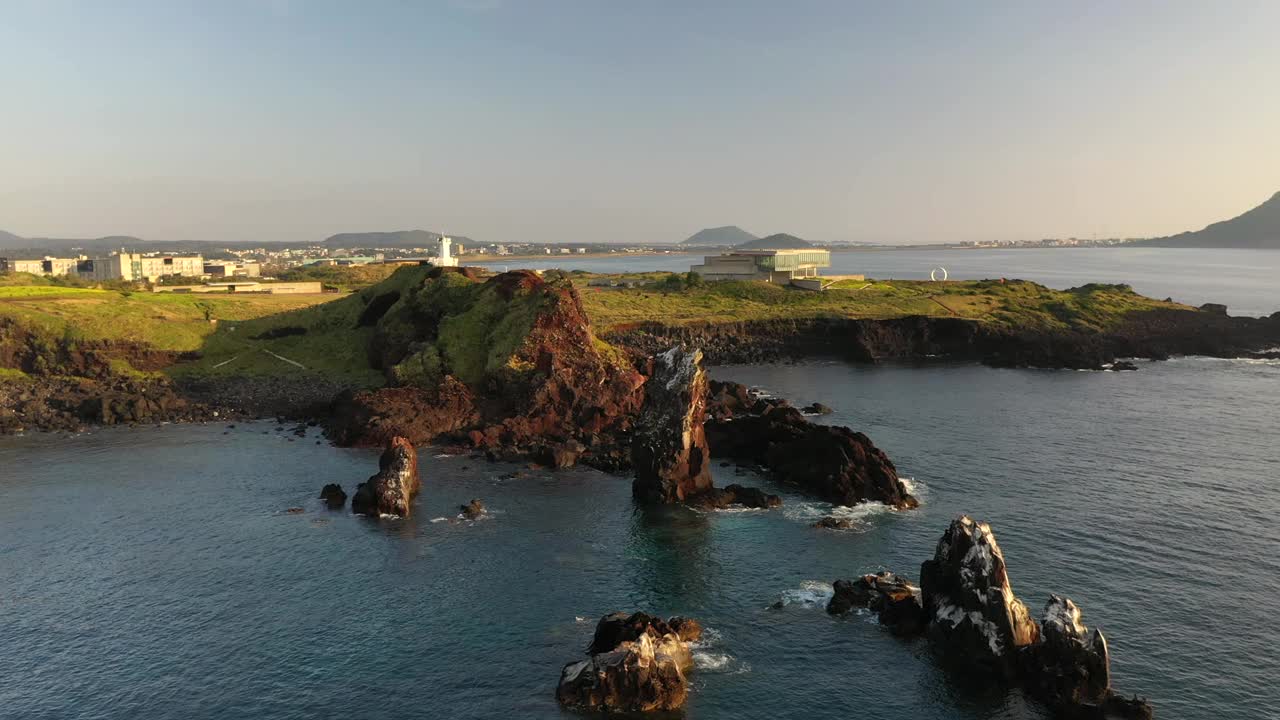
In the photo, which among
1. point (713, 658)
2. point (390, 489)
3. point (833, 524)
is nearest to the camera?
point (713, 658)

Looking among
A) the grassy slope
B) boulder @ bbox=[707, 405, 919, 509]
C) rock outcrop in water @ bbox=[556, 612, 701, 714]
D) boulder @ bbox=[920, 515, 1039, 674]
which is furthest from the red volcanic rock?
boulder @ bbox=[920, 515, 1039, 674]

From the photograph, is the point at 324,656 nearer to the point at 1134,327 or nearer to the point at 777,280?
the point at 1134,327

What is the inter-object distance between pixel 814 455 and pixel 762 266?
129m

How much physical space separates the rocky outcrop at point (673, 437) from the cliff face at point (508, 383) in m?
11.1

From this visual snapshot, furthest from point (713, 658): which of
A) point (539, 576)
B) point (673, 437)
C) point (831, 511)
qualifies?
point (673, 437)

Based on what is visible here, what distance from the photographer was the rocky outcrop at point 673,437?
5834 cm

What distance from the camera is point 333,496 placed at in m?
57.3

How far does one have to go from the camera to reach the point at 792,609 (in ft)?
135

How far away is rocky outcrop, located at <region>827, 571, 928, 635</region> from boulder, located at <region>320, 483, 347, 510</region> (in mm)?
33177

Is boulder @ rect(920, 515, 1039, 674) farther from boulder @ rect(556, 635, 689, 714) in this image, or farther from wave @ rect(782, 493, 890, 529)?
wave @ rect(782, 493, 890, 529)

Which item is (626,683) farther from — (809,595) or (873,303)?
(873,303)

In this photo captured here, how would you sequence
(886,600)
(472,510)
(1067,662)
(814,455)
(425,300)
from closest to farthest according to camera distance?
(1067,662)
(886,600)
(472,510)
(814,455)
(425,300)

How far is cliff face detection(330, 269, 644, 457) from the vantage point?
247 feet

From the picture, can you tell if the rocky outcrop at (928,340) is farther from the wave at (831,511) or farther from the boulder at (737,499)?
the wave at (831,511)
